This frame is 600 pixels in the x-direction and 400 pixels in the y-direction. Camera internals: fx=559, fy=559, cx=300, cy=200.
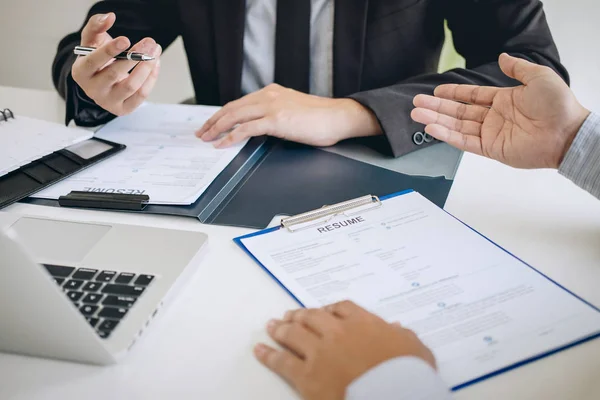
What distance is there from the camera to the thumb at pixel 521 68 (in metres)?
0.76

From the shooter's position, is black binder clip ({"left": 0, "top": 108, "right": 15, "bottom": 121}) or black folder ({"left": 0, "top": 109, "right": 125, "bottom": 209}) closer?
black folder ({"left": 0, "top": 109, "right": 125, "bottom": 209})

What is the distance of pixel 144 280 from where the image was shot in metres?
0.59

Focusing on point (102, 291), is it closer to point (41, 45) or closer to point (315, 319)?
point (315, 319)

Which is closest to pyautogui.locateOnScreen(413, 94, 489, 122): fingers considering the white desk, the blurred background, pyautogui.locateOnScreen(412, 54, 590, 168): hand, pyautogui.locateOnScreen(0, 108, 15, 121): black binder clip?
pyautogui.locateOnScreen(412, 54, 590, 168): hand

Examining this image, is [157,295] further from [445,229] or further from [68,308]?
[445,229]

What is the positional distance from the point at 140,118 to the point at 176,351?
24.7 inches

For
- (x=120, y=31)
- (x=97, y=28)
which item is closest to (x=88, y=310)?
(x=97, y=28)

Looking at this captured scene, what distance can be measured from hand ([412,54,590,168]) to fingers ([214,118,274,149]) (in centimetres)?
24

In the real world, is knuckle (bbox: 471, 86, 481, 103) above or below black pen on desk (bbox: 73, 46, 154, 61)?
below

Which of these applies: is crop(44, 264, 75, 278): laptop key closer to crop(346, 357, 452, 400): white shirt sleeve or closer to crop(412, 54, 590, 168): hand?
crop(346, 357, 452, 400): white shirt sleeve

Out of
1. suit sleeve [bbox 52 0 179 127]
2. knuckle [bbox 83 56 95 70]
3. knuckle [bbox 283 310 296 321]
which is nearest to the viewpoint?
knuckle [bbox 283 310 296 321]

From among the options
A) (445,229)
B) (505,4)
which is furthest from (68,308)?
(505,4)

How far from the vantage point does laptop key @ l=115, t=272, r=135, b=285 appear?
1.91ft

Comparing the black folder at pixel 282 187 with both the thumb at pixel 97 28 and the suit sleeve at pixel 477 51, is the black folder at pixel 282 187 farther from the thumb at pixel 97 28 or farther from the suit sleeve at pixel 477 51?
the thumb at pixel 97 28
